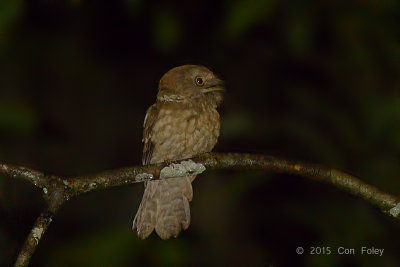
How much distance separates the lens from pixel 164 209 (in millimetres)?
3977

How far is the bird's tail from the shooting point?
383 cm

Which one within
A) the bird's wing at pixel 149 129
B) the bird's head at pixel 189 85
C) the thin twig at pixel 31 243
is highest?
the bird's head at pixel 189 85

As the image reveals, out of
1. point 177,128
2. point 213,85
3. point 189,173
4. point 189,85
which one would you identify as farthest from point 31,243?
point 213,85

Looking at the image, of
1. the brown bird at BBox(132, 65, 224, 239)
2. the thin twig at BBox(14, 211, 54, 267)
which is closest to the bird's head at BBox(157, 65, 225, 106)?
the brown bird at BBox(132, 65, 224, 239)

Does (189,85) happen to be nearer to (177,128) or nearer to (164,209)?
(177,128)

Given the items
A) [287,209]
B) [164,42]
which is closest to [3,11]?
[164,42]

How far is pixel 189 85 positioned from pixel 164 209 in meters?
0.76

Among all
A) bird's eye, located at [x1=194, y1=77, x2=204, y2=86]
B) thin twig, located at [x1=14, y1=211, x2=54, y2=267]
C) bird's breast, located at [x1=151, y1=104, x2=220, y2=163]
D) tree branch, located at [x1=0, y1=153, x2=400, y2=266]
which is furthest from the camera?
bird's eye, located at [x1=194, y1=77, x2=204, y2=86]

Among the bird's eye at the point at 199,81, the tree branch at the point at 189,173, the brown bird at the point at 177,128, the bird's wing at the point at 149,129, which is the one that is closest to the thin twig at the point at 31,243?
the tree branch at the point at 189,173

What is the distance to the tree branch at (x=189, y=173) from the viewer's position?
2.66 m

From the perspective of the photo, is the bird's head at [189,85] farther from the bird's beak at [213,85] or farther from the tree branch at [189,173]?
the tree branch at [189,173]

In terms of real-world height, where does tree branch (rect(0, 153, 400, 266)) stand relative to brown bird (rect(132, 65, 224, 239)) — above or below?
below

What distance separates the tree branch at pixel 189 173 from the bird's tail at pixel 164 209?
870 mm

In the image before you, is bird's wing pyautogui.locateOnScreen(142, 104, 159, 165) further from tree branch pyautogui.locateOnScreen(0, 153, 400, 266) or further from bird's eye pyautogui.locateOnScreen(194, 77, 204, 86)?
tree branch pyautogui.locateOnScreen(0, 153, 400, 266)
